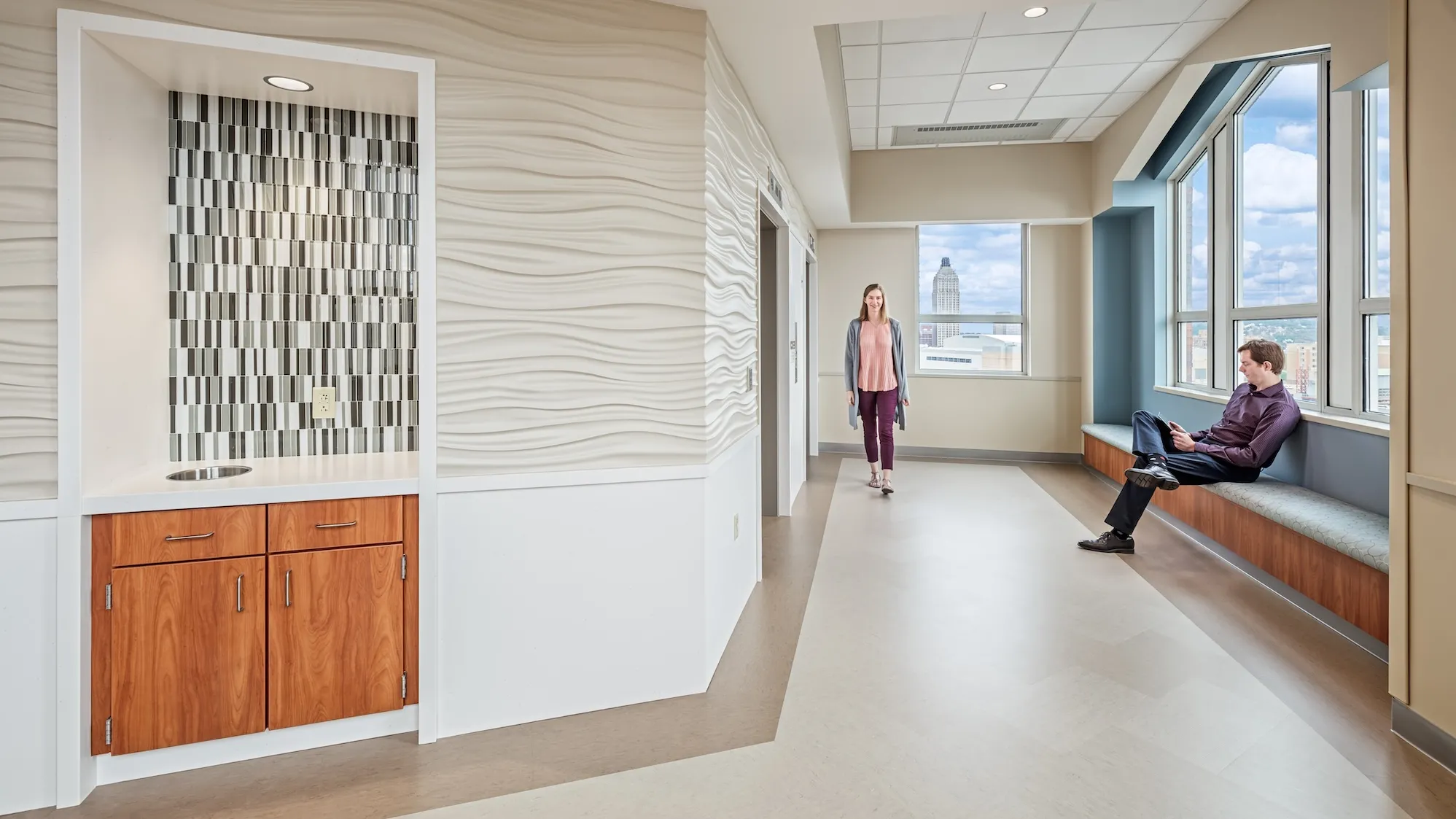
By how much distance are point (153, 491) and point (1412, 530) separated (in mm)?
3541

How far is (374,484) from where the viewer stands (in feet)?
7.40

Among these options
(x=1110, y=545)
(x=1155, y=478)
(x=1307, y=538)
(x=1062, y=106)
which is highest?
(x=1062, y=106)

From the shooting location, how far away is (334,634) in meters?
2.25

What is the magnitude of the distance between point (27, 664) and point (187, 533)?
1.54 ft

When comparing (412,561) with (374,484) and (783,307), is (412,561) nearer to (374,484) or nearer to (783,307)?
(374,484)

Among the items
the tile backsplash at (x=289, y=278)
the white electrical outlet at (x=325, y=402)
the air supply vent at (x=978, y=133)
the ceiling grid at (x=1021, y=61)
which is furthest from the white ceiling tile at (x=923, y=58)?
the white electrical outlet at (x=325, y=402)

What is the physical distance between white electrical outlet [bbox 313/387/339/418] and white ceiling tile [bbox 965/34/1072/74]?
13.7 ft

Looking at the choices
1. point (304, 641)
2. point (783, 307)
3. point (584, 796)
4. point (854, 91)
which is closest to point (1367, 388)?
point (783, 307)

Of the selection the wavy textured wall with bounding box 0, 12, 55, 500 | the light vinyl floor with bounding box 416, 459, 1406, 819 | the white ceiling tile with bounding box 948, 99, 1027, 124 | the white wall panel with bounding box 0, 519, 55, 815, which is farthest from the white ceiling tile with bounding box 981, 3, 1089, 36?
the white wall panel with bounding box 0, 519, 55, 815

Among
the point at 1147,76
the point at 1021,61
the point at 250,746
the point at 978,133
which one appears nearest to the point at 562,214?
the point at 250,746

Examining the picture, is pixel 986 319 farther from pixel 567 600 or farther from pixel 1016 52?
pixel 567 600

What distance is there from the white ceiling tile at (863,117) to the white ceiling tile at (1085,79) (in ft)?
4.11

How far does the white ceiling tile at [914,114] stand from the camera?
6.00m

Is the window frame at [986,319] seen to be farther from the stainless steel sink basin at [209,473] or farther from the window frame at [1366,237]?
the stainless steel sink basin at [209,473]
